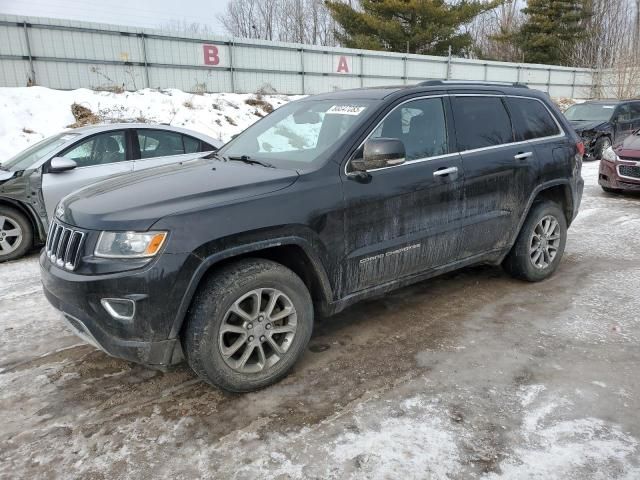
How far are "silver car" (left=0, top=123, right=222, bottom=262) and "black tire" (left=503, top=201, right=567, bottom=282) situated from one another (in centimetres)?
420

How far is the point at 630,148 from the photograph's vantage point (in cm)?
866

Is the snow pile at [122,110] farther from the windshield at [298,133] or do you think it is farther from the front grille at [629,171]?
the front grille at [629,171]

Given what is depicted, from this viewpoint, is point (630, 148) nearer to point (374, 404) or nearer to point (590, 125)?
point (590, 125)

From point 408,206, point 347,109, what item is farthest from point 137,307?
point 347,109

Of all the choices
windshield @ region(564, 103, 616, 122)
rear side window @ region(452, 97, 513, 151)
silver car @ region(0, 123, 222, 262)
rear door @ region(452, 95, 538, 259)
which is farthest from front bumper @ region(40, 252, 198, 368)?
windshield @ region(564, 103, 616, 122)

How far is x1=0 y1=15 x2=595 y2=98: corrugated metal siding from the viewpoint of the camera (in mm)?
14242

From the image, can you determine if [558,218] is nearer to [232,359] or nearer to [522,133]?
[522,133]

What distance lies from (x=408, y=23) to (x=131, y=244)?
31282 mm

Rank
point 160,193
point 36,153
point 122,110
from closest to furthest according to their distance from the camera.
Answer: point 160,193, point 36,153, point 122,110

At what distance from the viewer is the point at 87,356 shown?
3.50m

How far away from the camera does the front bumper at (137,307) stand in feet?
8.43

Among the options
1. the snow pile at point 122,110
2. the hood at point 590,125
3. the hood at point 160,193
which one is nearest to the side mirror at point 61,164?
the hood at point 160,193


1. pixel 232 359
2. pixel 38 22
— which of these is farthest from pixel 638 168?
pixel 38 22

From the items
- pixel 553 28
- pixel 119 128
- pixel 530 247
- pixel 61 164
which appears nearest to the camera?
pixel 530 247
